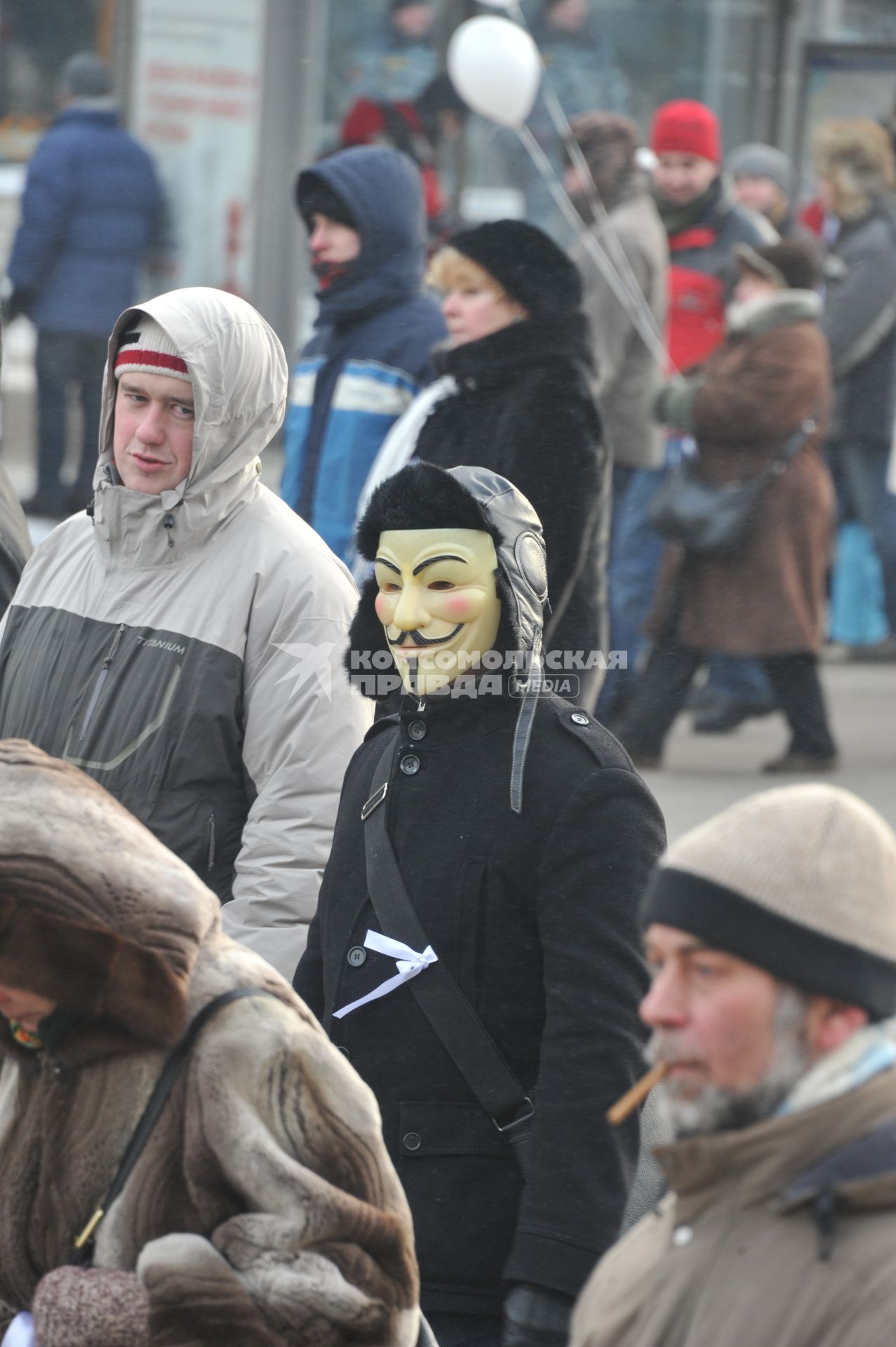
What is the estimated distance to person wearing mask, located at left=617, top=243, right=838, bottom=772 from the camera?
7602 millimetres

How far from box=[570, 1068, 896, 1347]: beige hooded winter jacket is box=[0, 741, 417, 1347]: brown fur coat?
0.32 meters

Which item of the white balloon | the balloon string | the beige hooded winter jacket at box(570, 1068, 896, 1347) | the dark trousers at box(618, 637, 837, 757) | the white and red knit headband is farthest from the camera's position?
the white balloon

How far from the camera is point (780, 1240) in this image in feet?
6.57

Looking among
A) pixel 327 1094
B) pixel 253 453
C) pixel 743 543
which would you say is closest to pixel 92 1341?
pixel 327 1094

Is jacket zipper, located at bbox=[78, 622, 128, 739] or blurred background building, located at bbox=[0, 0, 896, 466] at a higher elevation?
blurred background building, located at bbox=[0, 0, 896, 466]

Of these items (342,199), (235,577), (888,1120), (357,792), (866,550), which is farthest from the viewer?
(866,550)

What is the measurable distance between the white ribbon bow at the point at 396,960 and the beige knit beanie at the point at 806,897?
3.06ft

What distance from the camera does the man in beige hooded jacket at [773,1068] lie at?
6.51ft

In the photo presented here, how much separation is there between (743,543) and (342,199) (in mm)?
2552

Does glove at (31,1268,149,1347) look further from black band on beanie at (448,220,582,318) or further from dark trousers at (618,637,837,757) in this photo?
dark trousers at (618,637,837,757)

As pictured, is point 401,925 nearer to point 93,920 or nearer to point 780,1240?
point 93,920

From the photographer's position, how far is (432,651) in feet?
10.2

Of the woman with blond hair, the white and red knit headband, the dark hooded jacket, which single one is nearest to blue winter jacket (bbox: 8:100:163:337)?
the woman with blond hair

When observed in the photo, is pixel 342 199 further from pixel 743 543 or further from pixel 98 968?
pixel 98 968
